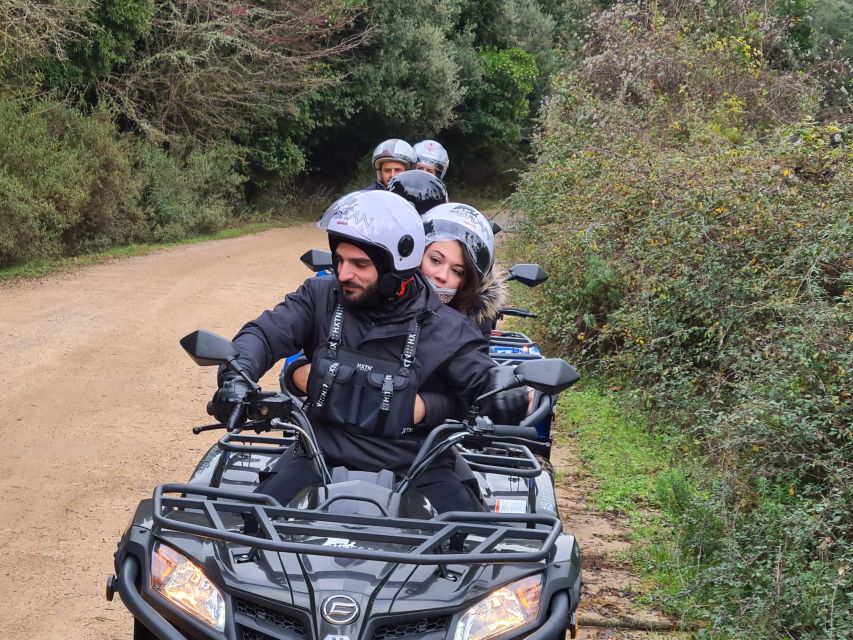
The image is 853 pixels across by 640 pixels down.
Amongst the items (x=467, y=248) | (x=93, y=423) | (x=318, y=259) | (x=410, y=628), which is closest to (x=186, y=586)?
(x=410, y=628)

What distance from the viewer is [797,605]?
4613 mm

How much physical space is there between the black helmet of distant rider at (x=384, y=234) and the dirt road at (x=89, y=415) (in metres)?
2.13

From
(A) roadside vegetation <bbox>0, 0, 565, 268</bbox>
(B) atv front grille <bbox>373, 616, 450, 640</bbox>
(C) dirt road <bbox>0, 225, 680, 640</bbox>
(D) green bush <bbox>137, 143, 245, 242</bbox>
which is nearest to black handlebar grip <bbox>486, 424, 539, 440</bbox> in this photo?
(B) atv front grille <bbox>373, 616, 450, 640</bbox>

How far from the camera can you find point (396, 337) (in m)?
4.07

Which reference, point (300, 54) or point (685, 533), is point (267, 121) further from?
point (685, 533)

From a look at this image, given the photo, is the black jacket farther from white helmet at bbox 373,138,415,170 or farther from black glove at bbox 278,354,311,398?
white helmet at bbox 373,138,415,170

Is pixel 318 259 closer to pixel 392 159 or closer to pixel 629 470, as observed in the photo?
pixel 392 159

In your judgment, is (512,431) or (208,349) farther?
(512,431)

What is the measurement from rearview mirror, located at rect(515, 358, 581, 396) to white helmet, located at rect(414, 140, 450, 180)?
19.9ft

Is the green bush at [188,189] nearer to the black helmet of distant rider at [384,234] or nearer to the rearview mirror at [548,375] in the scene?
the black helmet of distant rider at [384,234]

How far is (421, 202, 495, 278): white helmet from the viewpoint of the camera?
219 inches

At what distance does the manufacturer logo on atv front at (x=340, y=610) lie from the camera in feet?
9.46

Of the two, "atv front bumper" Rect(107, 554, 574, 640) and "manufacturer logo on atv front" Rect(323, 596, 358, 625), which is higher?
"manufacturer logo on atv front" Rect(323, 596, 358, 625)

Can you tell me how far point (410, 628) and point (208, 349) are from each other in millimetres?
1245
